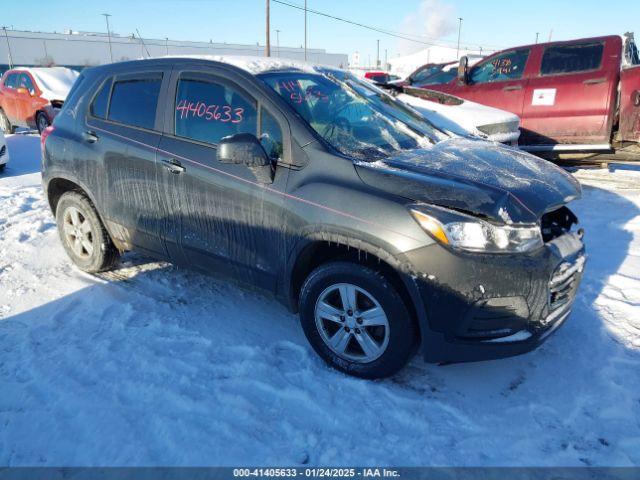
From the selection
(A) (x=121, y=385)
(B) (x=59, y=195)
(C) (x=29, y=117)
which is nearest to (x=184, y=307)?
(A) (x=121, y=385)

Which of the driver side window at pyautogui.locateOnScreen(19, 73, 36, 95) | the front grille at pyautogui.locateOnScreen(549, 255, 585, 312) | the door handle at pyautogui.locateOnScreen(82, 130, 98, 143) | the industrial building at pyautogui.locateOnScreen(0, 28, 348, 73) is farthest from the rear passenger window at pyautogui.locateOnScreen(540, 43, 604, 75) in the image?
the industrial building at pyautogui.locateOnScreen(0, 28, 348, 73)

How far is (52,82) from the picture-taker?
11.4 m

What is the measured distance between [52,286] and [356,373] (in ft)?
8.96

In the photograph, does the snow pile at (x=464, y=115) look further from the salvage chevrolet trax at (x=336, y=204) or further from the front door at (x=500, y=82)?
the salvage chevrolet trax at (x=336, y=204)

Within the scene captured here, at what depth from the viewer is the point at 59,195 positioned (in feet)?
14.2

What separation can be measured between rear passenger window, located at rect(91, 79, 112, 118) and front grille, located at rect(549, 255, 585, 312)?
11.2 feet

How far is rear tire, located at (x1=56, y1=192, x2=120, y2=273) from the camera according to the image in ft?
13.1

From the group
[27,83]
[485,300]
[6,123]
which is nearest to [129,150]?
[485,300]

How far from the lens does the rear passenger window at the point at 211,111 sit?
9.88 ft

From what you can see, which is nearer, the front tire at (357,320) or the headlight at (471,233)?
the headlight at (471,233)

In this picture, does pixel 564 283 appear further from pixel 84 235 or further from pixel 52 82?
pixel 52 82

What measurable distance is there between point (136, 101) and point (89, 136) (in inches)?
21.0

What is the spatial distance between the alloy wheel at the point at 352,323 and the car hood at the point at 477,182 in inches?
24.9

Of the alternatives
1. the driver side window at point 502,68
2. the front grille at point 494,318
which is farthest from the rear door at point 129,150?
the driver side window at point 502,68
